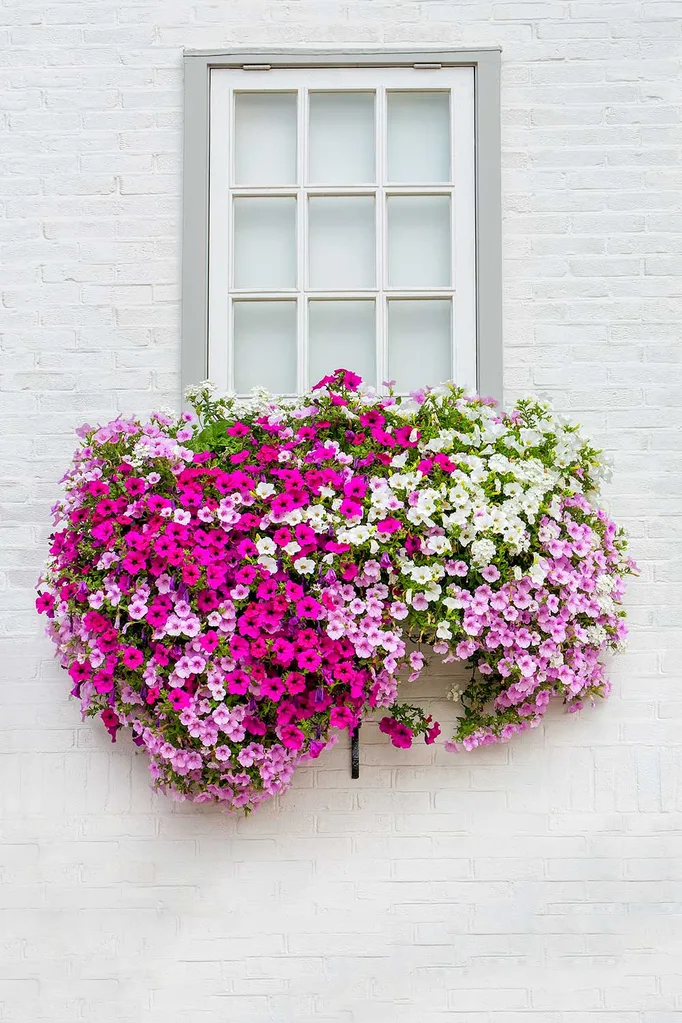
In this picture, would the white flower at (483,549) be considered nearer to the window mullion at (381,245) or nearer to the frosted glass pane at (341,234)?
the window mullion at (381,245)

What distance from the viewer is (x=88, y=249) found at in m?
3.04

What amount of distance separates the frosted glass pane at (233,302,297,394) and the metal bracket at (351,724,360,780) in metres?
0.99

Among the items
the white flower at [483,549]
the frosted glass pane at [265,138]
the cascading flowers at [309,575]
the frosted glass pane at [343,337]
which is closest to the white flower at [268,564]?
the cascading flowers at [309,575]

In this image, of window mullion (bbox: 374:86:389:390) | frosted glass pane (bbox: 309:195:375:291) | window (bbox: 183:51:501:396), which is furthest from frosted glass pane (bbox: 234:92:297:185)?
window mullion (bbox: 374:86:389:390)

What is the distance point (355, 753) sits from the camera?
2801 mm

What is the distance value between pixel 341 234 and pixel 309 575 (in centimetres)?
109

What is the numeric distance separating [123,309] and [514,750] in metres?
1.63

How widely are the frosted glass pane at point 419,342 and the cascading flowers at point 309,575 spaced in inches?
11.4

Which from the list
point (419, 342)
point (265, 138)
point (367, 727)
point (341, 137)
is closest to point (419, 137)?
point (341, 137)

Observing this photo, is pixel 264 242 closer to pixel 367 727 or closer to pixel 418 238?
pixel 418 238

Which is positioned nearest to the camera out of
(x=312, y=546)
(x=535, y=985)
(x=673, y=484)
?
(x=312, y=546)

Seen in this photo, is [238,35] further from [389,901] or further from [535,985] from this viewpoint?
[535,985]

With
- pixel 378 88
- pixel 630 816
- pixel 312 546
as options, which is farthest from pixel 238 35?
pixel 630 816

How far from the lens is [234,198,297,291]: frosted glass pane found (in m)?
3.07
